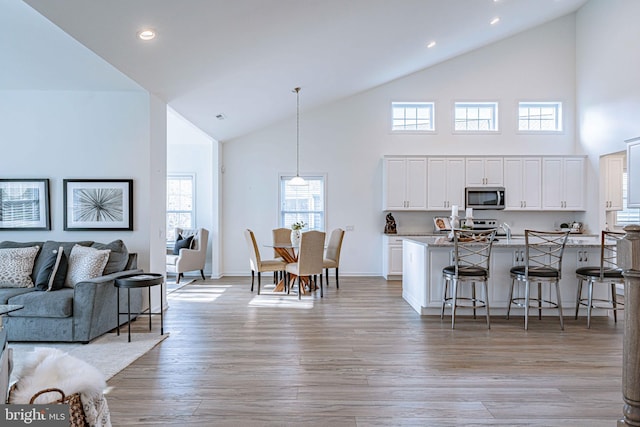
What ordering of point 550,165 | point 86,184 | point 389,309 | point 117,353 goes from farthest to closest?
1. point 550,165
2. point 389,309
3. point 86,184
4. point 117,353

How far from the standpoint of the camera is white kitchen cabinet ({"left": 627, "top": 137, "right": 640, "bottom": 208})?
251 inches

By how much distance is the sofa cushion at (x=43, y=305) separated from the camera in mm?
3871

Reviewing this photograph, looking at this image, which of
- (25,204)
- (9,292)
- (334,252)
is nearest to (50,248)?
(9,292)

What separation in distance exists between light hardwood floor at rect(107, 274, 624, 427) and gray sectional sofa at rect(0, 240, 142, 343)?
630mm

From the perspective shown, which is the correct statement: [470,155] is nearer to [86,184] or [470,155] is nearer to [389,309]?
[389,309]

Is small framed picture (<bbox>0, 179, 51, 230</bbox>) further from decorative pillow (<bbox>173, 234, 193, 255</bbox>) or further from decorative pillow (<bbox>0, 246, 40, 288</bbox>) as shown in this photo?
decorative pillow (<bbox>173, 234, 193, 255</bbox>)

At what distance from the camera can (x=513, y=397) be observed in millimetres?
2846

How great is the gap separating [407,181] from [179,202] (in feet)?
15.0

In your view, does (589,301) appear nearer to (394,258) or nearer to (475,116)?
(394,258)

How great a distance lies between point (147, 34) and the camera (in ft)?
12.3

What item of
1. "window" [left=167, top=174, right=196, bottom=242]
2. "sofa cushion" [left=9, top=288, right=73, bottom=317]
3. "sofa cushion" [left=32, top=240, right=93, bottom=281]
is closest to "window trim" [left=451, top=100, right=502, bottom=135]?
"window" [left=167, top=174, right=196, bottom=242]

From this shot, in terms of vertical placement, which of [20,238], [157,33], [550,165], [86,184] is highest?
[157,33]

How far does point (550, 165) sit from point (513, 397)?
6401 millimetres

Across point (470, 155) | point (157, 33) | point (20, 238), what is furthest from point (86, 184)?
point (470, 155)
